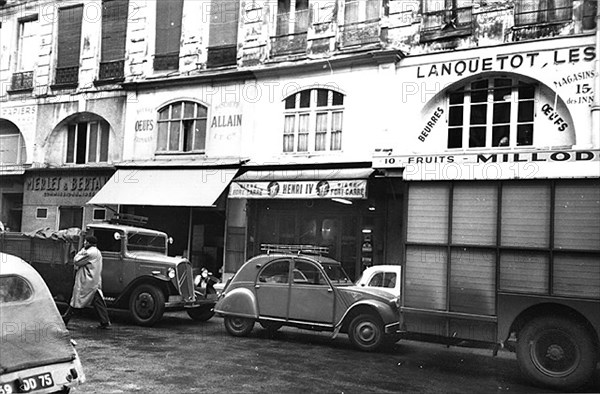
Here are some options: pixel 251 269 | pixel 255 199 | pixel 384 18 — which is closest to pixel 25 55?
pixel 255 199

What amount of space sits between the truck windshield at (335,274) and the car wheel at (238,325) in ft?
5.59

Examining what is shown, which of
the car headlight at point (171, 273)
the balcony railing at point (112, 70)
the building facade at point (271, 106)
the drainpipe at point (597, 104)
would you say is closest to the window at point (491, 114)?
the building facade at point (271, 106)

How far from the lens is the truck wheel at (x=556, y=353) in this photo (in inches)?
292

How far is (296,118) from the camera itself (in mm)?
16547

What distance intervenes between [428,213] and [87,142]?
1524cm

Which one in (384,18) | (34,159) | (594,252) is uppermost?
(384,18)

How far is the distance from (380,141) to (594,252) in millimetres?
7965

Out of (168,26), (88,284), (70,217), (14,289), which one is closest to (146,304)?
(88,284)

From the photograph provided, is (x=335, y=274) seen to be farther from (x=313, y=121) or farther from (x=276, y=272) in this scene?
(x=313, y=121)

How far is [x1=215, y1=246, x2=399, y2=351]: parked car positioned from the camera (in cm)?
980

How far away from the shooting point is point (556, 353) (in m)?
7.62

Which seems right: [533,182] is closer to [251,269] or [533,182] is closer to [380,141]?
[251,269]

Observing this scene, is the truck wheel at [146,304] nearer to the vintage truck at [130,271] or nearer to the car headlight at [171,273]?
the vintage truck at [130,271]

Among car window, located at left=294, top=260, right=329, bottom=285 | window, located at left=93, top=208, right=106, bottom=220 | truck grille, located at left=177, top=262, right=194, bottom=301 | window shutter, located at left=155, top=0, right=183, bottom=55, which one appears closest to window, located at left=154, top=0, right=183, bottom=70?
window shutter, located at left=155, top=0, right=183, bottom=55
